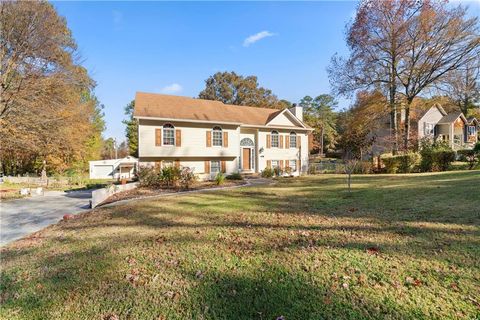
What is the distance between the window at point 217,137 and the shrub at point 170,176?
5594mm

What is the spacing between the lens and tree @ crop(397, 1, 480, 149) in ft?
55.2

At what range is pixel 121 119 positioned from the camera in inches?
1789

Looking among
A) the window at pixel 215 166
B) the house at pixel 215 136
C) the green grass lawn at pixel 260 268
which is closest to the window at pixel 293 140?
the house at pixel 215 136

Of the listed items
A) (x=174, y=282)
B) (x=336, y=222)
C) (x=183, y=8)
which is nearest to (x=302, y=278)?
(x=174, y=282)

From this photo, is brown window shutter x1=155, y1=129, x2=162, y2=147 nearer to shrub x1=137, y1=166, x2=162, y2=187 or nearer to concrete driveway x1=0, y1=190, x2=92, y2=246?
shrub x1=137, y1=166, x2=162, y2=187

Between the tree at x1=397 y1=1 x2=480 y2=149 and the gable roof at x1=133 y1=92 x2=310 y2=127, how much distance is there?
452 inches

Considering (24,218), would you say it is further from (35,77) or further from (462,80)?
(462,80)

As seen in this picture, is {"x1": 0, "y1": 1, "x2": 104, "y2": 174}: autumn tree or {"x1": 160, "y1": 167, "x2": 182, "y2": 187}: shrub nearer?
{"x1": 160, "y1": 167, "x2": 182, "y2": 187}: shrub

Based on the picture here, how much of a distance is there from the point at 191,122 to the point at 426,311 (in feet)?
55.4

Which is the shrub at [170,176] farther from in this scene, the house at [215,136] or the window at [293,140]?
the window at [293,140]

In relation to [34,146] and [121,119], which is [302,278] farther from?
[121,119]

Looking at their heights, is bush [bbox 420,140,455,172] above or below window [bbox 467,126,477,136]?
below

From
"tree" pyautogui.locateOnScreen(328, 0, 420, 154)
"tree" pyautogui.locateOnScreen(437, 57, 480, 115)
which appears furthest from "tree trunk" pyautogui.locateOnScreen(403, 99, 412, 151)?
"tree" pyautogui.locateOnScreen(437, 57, 480, 115)

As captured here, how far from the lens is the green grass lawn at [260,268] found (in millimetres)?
2729
